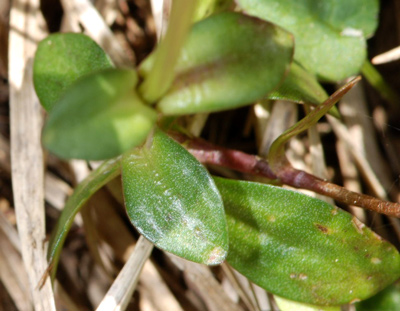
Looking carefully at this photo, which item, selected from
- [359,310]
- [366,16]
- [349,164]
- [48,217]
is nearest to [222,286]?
[359,310]

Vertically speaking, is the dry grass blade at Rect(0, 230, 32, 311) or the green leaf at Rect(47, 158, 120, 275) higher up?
the green leaf at Rect(47, 158, 120, 275)

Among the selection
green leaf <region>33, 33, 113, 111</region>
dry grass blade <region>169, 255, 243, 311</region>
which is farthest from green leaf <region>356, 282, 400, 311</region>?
green leaf <region>33, 33, 113, 111</region>

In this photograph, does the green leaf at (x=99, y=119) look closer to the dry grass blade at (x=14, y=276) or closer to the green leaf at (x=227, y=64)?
the green leaf at (x=227, y=64)

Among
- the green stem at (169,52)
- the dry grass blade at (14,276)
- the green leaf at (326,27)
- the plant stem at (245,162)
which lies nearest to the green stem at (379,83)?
the green leaf at (326,27)

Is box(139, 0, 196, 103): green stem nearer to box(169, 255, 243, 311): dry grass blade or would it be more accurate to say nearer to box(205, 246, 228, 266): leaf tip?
box(205, 246, 228, 266): leaf tip

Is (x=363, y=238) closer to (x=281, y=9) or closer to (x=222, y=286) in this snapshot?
(x=222, y=286)
